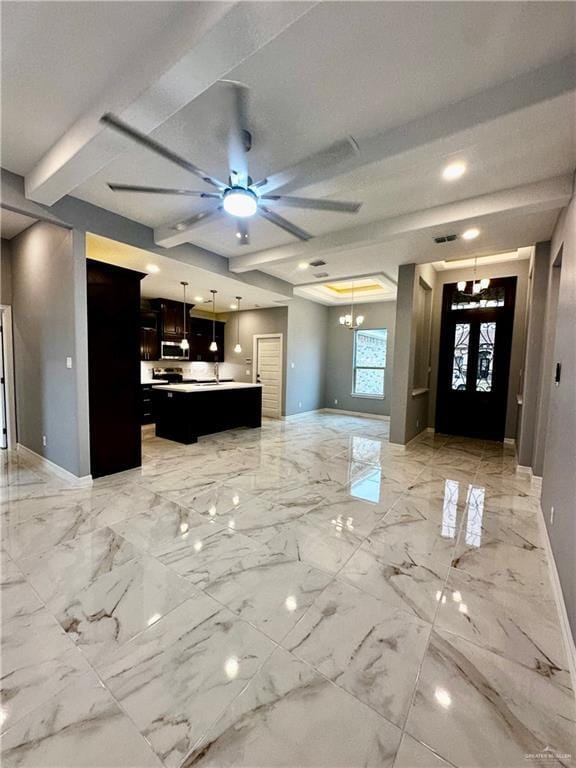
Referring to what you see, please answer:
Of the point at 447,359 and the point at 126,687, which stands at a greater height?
the point at 447,359

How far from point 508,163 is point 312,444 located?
4283 millimetres

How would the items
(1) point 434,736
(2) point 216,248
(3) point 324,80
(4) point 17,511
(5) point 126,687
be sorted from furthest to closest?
(2) point 216,248, (4) point 17,511, (3) point 324,80, (5) point 126,687, (1) point 434,736

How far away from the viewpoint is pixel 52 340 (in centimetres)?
370

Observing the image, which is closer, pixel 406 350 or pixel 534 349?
pixel 534 349

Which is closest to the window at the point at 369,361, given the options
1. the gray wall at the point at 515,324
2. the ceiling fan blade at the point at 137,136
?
the gray wall at the point at 515,324

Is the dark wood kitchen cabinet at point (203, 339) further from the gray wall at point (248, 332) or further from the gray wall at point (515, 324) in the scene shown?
the gray wall at point (515, 324)

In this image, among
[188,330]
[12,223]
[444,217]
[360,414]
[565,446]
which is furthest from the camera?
[360,414]

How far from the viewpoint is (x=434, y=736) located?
1185mm

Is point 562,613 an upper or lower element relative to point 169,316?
lower

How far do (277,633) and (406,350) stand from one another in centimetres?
439

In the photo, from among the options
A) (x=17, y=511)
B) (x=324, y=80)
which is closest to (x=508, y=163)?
(x=324, y=80)

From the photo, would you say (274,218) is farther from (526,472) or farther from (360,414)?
(360,414)

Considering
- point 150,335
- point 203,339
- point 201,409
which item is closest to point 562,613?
point 201,409

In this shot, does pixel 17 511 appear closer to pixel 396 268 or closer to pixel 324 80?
pixel 324 80
